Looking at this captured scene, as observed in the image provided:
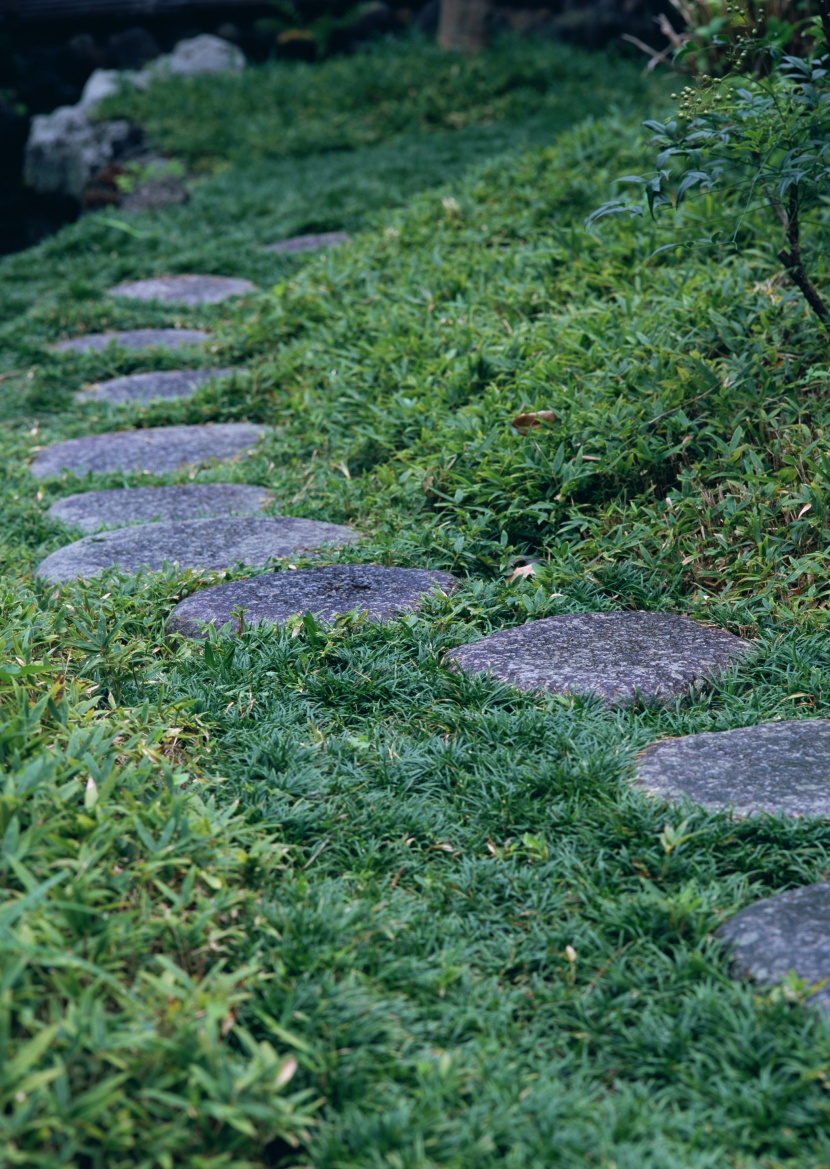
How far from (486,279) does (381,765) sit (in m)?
2.74

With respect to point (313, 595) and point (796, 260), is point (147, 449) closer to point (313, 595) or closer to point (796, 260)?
point (313, 595)

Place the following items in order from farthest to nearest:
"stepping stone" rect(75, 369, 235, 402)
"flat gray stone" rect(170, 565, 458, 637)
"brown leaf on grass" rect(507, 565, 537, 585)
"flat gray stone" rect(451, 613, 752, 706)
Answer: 1. "stepping stone" rect(75, 369, 235, 402)
2. "brown leaf on grass" rect(507, 565, 537, 585)
3. "flat gray stone" rect(170, 565, 458, 637)
4. "flat gray stone" rect(451, 613, 752, 706)

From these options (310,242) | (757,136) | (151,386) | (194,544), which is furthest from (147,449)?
(310,242)

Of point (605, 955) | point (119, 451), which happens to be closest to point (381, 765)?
point (605, 955)

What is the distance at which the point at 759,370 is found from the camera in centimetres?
299

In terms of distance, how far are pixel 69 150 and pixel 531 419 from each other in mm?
7562

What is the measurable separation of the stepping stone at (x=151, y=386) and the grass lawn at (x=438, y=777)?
13cm

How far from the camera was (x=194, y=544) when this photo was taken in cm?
288

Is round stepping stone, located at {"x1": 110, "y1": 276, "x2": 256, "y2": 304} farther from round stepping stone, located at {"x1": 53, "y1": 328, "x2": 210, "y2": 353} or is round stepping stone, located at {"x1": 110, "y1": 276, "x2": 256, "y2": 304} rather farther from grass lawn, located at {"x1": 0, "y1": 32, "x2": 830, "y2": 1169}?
grass lawn, located at {"x1": 0, "y1": 32, "x2": 830, "y2": 1169}

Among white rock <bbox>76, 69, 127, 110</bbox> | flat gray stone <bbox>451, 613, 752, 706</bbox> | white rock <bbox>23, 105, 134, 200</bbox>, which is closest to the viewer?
flat gray stone <bbox>451, 613, 752, 706</bbox>

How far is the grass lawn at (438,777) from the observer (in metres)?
1.30

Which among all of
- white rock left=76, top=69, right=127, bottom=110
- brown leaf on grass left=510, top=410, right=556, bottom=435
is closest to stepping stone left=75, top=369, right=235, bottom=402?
brown leaf on grass left=510, top=410, right=556, bottom=435

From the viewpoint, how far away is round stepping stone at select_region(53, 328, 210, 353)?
4758mm

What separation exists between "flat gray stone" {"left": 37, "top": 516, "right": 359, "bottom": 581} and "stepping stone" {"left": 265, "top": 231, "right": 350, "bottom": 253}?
3.42 meters
